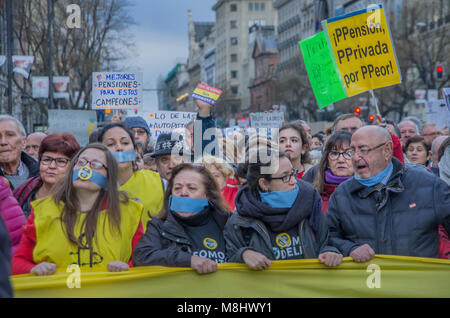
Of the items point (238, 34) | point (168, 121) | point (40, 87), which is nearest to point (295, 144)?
point (168, 121)

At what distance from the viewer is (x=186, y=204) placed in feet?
16.0

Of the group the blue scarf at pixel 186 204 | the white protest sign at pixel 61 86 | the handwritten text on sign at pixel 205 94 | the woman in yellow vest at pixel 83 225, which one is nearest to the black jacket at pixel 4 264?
the woman in yellow vest at pixel 83 225

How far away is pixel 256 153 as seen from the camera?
527 cm

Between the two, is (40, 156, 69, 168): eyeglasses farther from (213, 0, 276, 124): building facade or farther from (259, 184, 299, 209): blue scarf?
(213, 0, 276, 124): building facade

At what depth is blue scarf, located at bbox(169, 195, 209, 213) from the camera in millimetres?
4879

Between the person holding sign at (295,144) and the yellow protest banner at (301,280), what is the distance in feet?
9.16

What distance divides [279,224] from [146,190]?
157 cm

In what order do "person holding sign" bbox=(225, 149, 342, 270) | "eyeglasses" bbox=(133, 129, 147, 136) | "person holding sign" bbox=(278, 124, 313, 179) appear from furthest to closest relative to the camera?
"eyeglasses" bbox=(133, 129, 147, 136) < "person holding sign" bbox=(278, 124, 313, 179) < "person holding sign" bbox=(225, 149, 342, 270)

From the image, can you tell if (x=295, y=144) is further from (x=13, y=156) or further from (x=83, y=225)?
(x=83, y=225)

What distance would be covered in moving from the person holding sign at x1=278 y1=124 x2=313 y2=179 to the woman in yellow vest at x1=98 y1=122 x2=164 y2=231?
1.79 metres

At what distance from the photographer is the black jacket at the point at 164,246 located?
4586 mm

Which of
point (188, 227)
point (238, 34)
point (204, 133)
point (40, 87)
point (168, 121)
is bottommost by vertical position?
point (188, 227)

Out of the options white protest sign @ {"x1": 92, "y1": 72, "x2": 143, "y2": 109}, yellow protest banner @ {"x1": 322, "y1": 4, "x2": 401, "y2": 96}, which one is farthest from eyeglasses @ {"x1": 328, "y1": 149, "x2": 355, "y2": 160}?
white protest sign @ {"x1": 92, "y1": 72, "x2": 143, "y2": 109}
